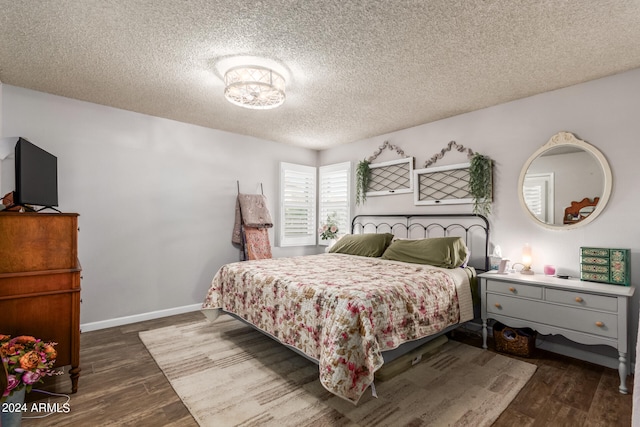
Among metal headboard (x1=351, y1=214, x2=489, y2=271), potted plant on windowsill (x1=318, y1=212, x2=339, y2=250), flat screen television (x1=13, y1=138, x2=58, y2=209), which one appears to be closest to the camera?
flat screen television (x1=13, y1=138, x2=58, y2=209)

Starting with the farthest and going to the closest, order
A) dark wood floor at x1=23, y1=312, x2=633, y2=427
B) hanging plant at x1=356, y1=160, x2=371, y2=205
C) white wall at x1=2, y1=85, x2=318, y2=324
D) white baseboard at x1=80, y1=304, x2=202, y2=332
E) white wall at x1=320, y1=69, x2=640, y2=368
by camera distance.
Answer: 1. hanging plant at x1=356, y1=160, x2=371, y2=205
2. white baseboard at x1=80, y1=304, x2=202, y2=332
3. white wall at x1=2, y1=85, x2=318, y2=324
4. white wall at x1=320, y1=69, x2=640, y2=368
5. dark wood floor at x1=23, y1=312, x2=633, y2=427

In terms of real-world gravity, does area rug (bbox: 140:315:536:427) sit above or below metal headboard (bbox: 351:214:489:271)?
below

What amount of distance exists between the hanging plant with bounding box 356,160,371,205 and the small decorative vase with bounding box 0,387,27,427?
420cm

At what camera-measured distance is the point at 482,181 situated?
3.56 metres

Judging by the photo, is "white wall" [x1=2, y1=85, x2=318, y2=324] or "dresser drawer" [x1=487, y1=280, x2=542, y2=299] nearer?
"dresser drawer" [x1=487, y1=280, x2=542, y2=299]

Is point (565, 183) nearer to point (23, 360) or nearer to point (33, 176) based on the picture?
point (23, 360)

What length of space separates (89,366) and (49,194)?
61.2 inches

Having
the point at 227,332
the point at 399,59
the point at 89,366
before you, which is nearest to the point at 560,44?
the point at 399,59

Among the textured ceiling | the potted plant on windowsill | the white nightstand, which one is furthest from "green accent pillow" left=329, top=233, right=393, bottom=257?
the textured ceiling

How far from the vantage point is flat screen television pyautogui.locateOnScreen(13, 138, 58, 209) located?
223cm

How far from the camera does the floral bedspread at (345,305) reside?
6.40ft

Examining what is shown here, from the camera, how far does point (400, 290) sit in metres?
2.36

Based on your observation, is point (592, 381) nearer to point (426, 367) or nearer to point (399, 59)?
A: point (426, 367)

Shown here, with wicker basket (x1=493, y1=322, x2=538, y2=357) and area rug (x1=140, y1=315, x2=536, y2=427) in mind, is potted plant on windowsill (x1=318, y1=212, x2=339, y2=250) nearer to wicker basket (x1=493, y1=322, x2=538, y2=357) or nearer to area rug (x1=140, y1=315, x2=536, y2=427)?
area rug (x1=140, y1=315, x2=536, y2=427)
